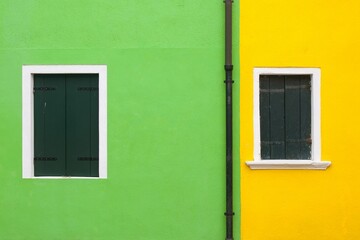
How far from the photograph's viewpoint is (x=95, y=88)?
568 cm

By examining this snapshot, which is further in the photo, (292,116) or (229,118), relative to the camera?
(292,116)

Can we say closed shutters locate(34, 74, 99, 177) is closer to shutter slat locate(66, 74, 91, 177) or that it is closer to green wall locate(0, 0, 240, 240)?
shutter slat locate(66, 74, 91, 177)

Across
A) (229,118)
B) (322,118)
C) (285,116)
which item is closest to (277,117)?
(285,116)

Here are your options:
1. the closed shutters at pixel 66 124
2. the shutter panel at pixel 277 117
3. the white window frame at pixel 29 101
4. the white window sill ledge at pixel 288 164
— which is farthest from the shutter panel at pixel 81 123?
the shutter panel at pixel 277 117

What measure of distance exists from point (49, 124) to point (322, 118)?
3.49m

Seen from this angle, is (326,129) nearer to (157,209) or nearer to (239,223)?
(239,223)

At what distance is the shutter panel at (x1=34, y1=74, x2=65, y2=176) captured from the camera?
224 inches

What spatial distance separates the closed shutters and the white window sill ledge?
2039mm

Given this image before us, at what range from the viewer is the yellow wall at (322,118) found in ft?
18.2

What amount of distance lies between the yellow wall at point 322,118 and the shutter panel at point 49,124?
7.61 feet

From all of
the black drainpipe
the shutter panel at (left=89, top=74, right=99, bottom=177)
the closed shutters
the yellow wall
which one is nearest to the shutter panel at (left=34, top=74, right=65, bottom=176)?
the closed shutters

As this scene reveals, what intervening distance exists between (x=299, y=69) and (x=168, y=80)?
1.66 meters

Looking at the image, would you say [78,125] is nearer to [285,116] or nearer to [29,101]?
[29,101]

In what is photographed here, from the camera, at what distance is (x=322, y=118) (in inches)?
219
